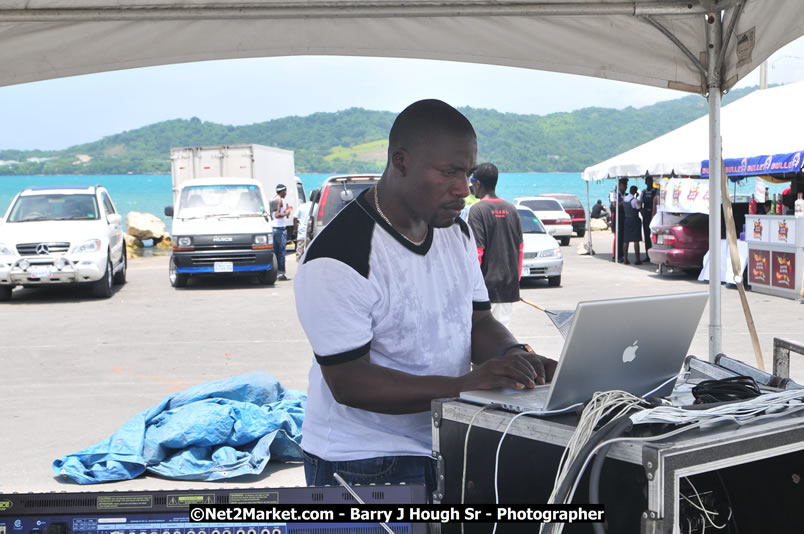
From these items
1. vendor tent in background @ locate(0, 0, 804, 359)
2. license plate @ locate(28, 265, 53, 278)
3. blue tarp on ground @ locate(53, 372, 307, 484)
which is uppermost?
vendor tent in background @ locate(0, 0, 804, 359)

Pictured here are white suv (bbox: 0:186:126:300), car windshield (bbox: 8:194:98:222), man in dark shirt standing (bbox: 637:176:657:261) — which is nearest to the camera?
white suv (bbox: 0:186:126:300)

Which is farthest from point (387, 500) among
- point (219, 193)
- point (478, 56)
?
point (219, 193)

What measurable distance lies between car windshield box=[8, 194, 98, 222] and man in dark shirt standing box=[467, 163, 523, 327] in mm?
9961

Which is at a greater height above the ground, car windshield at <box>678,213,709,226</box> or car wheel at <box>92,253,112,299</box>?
car windshield at <box>678,213,709,226</box>

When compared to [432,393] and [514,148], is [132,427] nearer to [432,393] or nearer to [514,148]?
[432,393]

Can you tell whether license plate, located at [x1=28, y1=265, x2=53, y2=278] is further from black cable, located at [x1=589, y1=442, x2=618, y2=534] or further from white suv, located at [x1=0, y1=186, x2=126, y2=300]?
black cable, located at [x1=589, y1=442, x2=618, y2=534]

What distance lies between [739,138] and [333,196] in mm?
8075

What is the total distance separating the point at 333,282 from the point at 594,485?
0.90 m

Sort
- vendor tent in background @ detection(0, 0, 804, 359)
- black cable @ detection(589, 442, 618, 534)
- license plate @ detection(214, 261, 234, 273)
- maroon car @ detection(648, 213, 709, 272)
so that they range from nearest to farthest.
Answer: black cable @ detection(589, 442, 618, 534) → vendor tent in background @ detection(0, 0, 804, 359) → license plate @ detection(214, 261, 234, 273) → maroon car @ detection(648, 213, 709, 272)

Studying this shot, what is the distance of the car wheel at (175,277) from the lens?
1666cm

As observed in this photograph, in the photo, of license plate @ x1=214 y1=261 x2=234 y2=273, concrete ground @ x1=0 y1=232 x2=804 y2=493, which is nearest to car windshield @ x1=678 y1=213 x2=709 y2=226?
concrete ground @ x1=0 y1=232 x2=804 y2=493

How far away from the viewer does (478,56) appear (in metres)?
4.55

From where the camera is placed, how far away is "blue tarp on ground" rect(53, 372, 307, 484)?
5531 millimetres

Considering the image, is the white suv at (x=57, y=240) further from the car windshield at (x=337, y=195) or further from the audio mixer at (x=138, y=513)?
the audio mixer at (x=138, y=513)
